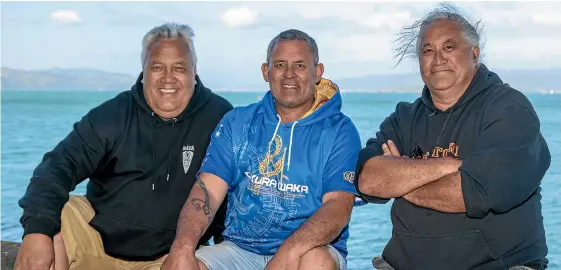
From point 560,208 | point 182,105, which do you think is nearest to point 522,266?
point 182,105

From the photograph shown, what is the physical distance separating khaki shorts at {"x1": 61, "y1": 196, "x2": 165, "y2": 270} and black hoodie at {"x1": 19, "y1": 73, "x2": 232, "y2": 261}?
42mm

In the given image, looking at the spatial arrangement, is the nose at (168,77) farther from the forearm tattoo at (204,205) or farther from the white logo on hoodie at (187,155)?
the forearm tattoo at (204,205)

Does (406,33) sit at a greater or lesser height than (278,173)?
greater

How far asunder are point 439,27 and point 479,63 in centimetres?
33

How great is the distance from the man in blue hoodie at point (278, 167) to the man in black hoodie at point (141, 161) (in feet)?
1.06

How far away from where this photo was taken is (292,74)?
4.33 meters

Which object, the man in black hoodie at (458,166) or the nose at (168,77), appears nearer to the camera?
the man in black hoodie at (458,166)

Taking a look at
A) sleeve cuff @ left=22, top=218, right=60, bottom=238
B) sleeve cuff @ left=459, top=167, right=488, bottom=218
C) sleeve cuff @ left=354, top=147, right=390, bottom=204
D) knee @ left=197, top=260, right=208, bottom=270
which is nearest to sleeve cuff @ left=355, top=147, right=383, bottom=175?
sleeve cuff @ left=354, top=147, right=390, bottom=204

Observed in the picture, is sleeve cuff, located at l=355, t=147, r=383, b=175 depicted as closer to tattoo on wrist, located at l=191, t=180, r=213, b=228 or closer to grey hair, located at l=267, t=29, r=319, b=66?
grey hair, located at l=267, t=29, r=319, b=66

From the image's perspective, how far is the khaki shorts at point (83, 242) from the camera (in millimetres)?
4629

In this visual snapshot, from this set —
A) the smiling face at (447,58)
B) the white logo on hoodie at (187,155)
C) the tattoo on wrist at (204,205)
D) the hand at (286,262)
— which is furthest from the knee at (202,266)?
the smiling face at (447,58)

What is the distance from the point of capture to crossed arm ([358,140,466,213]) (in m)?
3.71

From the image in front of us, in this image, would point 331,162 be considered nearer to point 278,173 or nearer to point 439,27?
point 278,173

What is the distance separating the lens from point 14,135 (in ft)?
93.5
